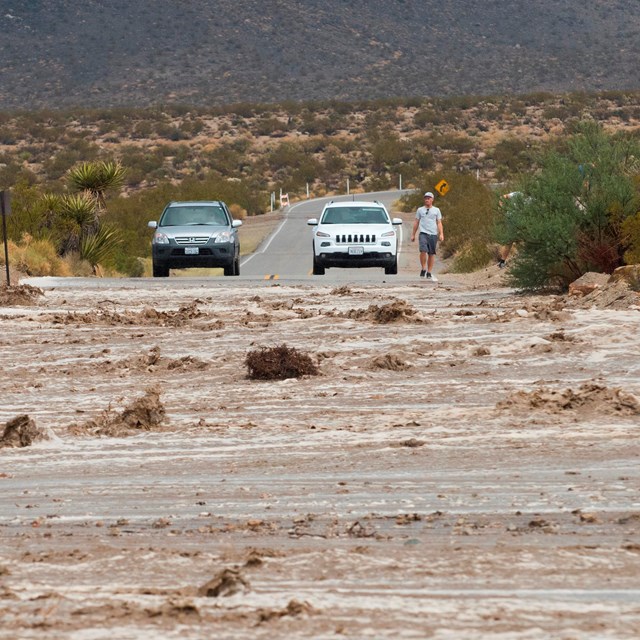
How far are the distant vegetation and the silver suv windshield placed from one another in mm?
15362

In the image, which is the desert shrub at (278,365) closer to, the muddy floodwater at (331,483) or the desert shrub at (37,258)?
the muddy floodwater at (331,483)

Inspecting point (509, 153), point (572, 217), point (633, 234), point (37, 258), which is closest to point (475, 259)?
point (37, 258)

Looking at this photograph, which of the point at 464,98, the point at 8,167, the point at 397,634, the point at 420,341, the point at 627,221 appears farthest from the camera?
the point at 464,98

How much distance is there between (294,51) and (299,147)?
3132 cm

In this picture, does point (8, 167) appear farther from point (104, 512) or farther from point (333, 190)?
point (104, 512)

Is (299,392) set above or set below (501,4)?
below

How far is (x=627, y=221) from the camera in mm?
23484

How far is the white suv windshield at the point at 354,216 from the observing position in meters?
31.2

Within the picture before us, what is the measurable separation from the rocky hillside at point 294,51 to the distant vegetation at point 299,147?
1186 cm

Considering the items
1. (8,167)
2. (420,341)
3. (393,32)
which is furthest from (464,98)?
(420,341)

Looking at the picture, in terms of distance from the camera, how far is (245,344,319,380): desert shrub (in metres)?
14.2

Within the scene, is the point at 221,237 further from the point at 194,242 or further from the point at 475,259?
the point at 475,259

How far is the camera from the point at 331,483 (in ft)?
30.3

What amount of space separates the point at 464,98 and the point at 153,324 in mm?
89922
